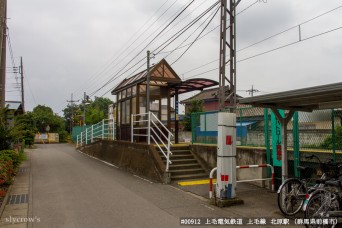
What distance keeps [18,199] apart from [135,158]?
537 cm

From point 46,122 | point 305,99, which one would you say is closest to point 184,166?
point 305,99

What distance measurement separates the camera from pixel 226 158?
7754 millimetres

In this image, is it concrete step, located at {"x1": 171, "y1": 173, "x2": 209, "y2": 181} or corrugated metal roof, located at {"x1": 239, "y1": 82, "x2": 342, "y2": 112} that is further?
concrete step, located at {"x1": 171, "y1": 173, "x2": 209, "y2": 181}

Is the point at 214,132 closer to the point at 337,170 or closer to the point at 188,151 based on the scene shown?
the point at 188,151

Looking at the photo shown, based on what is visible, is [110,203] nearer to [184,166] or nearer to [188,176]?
[188,176]

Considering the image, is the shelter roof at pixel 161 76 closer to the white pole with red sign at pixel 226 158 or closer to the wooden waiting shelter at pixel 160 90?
the wooden waiting shelter at pixel 160 90

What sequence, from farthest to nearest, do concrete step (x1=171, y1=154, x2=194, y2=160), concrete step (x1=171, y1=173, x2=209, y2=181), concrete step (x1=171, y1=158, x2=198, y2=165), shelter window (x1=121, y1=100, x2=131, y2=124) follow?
shelter window (x1=121, y1=100, x2=131, y2=124), concrete step (x1=171, y1=154, x2=194, y2=160), concrete step (x1=171, y1=158, x2=198, y2=165), concrete step (x1=171, y1=173, x2=209, y2=181)

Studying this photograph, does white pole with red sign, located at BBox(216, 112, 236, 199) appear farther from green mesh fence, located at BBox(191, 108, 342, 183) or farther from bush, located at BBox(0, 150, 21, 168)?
bush, located at BBox(0, 150, 21, 168)

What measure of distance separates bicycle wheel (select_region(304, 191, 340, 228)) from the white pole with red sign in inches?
94.2

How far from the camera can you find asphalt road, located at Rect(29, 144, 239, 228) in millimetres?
6484

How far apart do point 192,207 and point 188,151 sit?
555 cm

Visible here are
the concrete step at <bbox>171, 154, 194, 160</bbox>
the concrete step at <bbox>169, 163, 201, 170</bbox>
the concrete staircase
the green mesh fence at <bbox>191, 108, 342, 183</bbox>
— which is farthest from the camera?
the concrete step at <bbox>171, 154, 194, 160</bbox>

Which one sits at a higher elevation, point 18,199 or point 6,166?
point 6,166

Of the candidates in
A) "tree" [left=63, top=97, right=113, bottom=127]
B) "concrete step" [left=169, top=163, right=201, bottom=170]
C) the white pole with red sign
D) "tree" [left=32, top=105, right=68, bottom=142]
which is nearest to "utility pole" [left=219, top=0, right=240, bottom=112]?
the white pole with red sign
